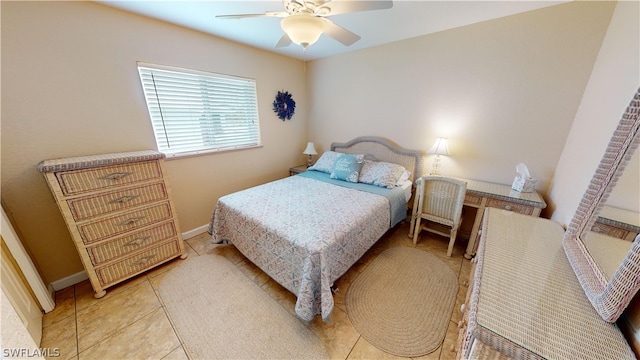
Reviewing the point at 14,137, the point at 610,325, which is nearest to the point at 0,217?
the point at 14,137

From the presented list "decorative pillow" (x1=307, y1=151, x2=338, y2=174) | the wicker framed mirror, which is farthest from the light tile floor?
"decorative pillow" (x1=307, y1=151, x2=338, y2=174)

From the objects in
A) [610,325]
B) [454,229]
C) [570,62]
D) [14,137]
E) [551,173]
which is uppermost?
[570,62]

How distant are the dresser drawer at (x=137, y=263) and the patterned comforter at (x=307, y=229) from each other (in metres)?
0.41

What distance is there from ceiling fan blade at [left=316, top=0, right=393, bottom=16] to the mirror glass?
1328 mm

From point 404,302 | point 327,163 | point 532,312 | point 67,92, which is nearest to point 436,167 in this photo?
point 327,163

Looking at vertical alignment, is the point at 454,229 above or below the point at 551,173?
below

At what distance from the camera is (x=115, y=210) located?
1.71 metres

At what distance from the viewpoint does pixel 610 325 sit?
0.72 metres

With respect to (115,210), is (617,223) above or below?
above

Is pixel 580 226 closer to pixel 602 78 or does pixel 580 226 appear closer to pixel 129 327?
pixel 602 78

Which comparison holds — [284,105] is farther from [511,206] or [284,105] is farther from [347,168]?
[511,206]

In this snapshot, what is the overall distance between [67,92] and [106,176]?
764 mm

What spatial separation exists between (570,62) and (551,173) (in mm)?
976

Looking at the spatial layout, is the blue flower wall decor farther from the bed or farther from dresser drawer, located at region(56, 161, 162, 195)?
dresser drawer, located at region(56, 161, 162, 195)
